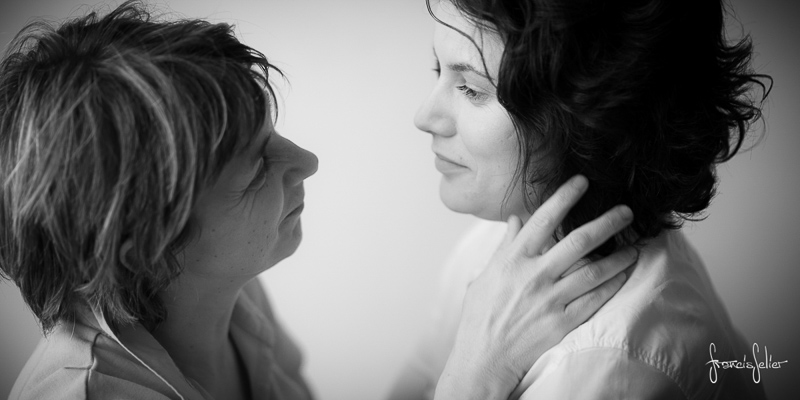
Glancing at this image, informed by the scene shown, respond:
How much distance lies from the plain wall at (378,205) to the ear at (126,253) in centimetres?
124

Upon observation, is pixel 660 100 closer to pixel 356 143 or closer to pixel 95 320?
pixel 95 320

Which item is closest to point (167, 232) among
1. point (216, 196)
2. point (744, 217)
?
point (216, 196)

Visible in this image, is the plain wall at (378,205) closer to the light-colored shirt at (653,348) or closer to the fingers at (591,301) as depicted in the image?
the light-colored shirt at (653,348)

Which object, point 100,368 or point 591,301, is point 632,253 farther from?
point 100,368

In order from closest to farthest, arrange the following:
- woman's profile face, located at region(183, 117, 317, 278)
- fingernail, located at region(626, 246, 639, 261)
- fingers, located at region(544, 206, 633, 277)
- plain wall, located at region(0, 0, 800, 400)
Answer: woman's profile face, located at region(183, 117, 317, 278), fingers, located at region(544, 206, 633, 277), fingernail, located at region(626, 246, 639, 261), plain wall, located at region(0, 0, 800, 400)

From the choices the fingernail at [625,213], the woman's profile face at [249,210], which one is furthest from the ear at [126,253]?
the fingernail at [625,213]

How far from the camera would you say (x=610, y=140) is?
121 cm

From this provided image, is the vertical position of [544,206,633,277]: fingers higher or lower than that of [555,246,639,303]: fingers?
higher

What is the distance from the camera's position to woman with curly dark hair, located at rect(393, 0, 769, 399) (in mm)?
1119

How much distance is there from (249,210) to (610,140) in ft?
2.42

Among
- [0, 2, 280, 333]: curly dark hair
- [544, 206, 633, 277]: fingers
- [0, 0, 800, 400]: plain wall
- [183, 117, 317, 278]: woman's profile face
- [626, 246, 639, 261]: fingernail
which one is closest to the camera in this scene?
[0, 2, 280, 333]: curly dark hair

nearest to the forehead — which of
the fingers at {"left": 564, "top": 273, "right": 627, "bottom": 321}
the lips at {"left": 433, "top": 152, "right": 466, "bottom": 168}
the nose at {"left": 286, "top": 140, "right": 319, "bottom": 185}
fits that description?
the lips at {"left": 433, "top": 152, "right": 466, "bottom": 168}

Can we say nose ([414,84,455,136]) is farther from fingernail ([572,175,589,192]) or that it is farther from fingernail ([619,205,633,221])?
fingernail ([619,205,633,221])

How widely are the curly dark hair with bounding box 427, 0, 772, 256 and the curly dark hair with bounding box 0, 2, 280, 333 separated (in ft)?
1.70
